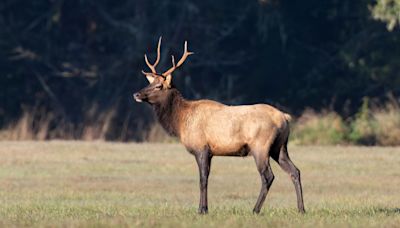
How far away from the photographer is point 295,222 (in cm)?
1395

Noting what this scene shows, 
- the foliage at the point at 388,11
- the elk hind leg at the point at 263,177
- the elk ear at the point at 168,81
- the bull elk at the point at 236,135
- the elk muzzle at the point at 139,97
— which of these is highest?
the foliage at the point at 388,11

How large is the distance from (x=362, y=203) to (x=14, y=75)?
22.8 m

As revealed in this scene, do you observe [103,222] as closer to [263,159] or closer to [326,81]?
[263,159]

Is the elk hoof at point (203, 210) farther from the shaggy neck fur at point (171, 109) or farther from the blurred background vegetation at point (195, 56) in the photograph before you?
the blurred background vegetation at point (195, 56)

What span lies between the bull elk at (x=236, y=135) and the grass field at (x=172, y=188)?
17.8 inches

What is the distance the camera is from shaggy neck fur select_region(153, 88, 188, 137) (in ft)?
55.3

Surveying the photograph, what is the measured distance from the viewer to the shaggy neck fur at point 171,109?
16859mm

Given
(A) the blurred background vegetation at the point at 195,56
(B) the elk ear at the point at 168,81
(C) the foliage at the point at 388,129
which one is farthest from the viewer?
(A) the blurred background vegetation at the point at 195,56

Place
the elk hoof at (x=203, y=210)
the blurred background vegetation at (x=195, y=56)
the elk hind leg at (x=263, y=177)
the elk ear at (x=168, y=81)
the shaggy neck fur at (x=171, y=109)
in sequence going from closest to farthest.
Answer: the elk hoof at (x=203, y=210)
the elk hind leg at (x=263, y=177)
the shaggy neck fur at (x=171, y=109)
the elk ear at (x=168, y=81)
the blurred background vegetation at (x=195, y=56)

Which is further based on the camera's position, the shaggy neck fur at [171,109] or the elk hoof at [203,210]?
the shaggy neck fur at [171,109]

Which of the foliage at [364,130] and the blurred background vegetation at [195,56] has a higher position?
the blurred background vegetation at [195,56]

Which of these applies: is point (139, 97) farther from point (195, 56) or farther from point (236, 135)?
point (195, 56)

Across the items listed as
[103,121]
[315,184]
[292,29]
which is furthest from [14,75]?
[315,184]

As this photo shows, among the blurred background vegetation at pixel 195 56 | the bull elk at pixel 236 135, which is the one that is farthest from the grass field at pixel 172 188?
the blurred background vegetation at pixel 195 56
